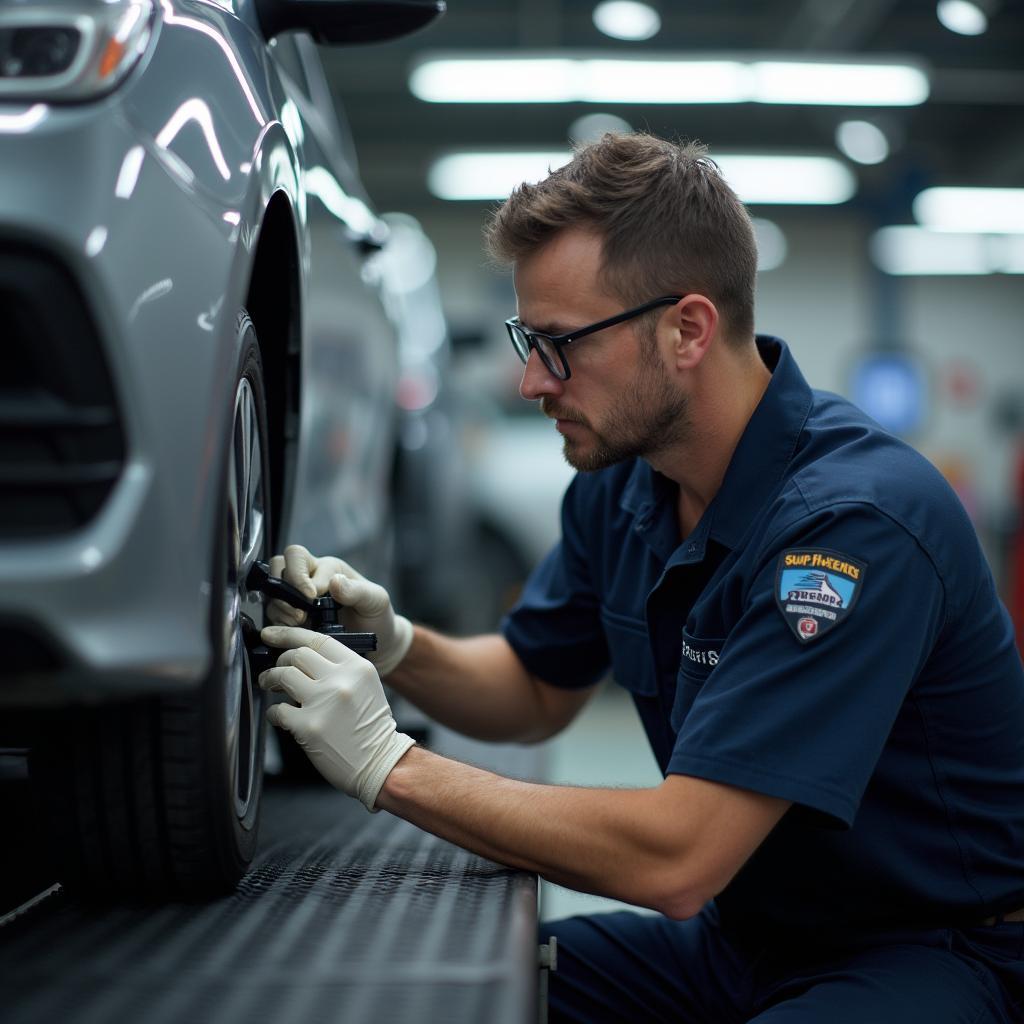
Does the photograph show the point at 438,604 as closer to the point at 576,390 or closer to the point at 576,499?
the point at 576,499

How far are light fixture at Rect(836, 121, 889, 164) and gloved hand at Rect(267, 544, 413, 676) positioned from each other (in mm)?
8364

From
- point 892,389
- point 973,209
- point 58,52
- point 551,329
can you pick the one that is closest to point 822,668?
point 551,329

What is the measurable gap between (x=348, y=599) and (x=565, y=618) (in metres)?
0.42

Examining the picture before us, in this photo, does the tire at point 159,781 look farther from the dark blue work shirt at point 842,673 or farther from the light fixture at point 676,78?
the light fixture at point 676,78

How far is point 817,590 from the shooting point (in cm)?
128

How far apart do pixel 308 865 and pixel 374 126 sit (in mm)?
9710

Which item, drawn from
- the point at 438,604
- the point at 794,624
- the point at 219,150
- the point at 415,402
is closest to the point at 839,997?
the point at 794,624

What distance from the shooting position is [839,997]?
4.30 ft

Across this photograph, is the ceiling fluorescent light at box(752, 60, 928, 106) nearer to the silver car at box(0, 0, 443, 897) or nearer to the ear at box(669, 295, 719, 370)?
the ear at box(669, 295, 719, 370)

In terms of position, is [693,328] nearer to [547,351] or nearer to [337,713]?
[547,351]

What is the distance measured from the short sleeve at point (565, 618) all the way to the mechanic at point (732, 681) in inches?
5.9

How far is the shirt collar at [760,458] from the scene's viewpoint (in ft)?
4.94

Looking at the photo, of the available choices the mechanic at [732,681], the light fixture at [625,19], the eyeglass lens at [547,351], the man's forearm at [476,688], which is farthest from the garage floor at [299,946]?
the light fixture at [625,19]

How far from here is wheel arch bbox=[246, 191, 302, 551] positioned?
4.83 ft
